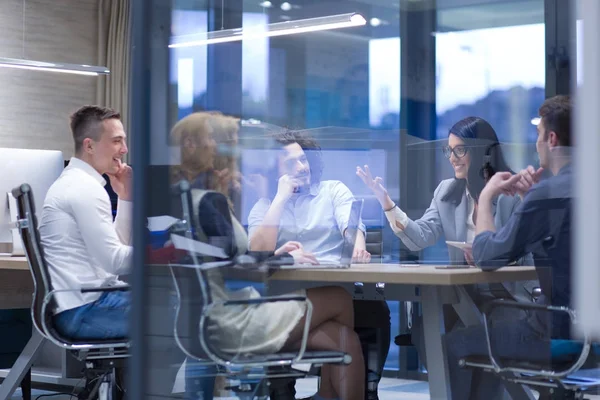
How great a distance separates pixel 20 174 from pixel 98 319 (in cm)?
151

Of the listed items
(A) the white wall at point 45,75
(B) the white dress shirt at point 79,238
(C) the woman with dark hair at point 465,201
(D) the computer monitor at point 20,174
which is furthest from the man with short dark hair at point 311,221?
(A) the white wall at point 45,75

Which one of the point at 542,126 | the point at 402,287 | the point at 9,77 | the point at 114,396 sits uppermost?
the point at 9,77

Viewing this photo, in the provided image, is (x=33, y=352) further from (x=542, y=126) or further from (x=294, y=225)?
(x=542, y=126)

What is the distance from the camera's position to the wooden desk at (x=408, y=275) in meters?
2.25

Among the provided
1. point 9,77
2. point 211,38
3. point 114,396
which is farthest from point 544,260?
point 9,77

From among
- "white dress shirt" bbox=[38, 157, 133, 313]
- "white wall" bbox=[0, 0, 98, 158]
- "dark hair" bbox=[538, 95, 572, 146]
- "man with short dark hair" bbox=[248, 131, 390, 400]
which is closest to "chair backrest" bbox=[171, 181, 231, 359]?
"man with short dark hair" bbox=[248, 131, 390, 400]

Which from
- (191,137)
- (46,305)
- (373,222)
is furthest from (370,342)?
(46,305)

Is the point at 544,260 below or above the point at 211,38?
below

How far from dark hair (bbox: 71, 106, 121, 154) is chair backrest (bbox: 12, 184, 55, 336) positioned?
56 cm

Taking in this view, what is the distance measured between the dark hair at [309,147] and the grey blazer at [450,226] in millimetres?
325

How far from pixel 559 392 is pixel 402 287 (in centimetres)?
53

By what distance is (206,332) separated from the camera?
93.2 inches

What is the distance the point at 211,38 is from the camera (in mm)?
2305

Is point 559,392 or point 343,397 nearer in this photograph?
point 559,392
